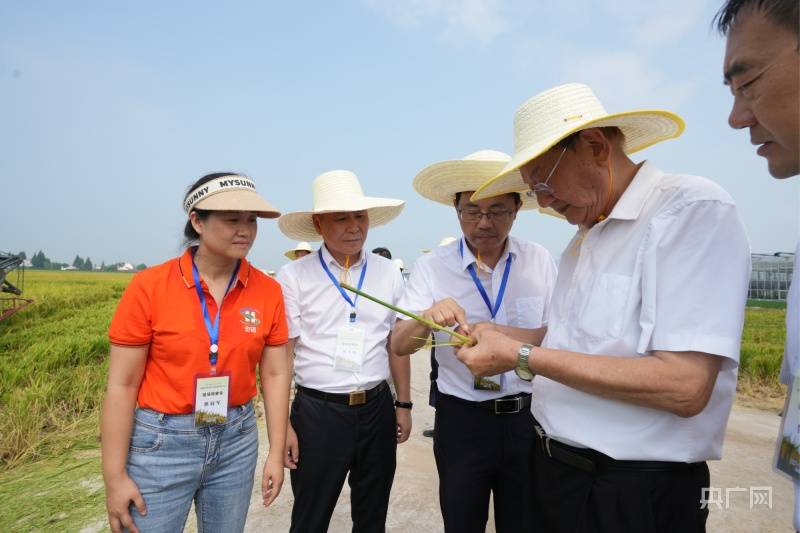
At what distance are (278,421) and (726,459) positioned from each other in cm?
491

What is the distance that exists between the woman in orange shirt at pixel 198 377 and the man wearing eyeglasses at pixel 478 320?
81 centimetres

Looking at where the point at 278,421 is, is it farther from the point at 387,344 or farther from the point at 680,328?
the point at 680,328

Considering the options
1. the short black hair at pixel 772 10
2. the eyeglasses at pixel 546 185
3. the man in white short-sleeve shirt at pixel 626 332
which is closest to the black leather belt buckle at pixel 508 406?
the man in white short-sleeve shirt at pixel 626 332

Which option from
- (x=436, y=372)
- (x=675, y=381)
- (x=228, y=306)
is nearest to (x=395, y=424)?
(x=436, y=372)

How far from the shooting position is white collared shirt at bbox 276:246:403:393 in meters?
2.65

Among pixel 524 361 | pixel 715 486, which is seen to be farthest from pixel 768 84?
pixel 715 486

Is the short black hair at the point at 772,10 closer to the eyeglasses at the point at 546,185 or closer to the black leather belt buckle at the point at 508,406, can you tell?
the eyeglasses at the point at 546,185

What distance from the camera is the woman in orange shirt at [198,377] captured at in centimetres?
189

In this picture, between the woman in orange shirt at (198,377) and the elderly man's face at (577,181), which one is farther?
the woman in orange shirt at (198,377)

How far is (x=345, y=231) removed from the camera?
2.89 meters

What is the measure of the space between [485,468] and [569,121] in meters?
1.77

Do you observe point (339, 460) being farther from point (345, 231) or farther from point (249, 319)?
point (345, 231)

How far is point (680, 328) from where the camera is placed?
121cm

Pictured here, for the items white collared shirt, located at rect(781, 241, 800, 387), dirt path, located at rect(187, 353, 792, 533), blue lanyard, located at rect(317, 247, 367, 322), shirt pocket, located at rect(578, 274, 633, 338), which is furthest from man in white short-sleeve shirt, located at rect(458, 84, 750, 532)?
dirt path, located at rect(187, 353, 792, 533)
